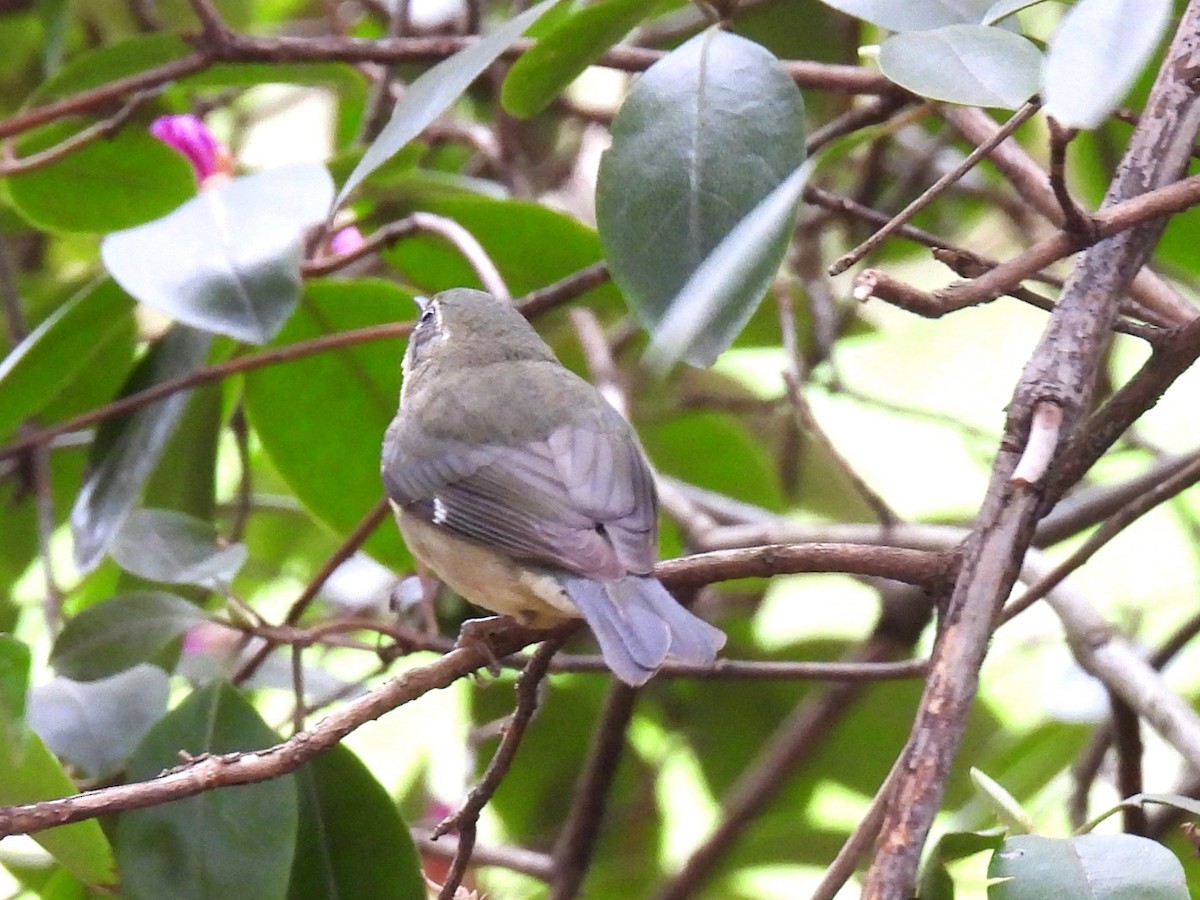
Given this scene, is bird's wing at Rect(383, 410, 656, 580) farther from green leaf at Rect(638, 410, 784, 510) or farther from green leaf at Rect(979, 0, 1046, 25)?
green leaf at Rect(638, 410, 784, 510)

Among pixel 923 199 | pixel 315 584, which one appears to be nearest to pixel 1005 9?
pixel 923 199

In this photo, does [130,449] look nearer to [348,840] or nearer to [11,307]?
[11,307]

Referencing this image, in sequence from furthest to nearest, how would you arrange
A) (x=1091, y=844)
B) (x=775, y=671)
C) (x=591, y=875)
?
(x=591, y=875), (x=775, y=671), (x=1091, y=844)

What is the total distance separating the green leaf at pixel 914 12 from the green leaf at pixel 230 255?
737 millimetres

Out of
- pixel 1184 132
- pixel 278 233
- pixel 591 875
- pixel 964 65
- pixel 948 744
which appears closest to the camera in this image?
pixel 948 744

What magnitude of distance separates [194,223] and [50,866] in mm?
864

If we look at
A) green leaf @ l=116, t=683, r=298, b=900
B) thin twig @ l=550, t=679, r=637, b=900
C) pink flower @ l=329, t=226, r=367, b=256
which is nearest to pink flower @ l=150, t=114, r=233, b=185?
pink flower @ l=329, t=226, r=367, b=256

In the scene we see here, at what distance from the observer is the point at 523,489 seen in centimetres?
207

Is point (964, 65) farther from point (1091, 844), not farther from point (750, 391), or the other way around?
point (750, 391)

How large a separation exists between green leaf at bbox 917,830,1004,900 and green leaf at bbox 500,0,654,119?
3.14 ft

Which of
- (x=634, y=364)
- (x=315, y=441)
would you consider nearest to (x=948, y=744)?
(x=315, y=441)

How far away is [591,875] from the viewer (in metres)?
2.79

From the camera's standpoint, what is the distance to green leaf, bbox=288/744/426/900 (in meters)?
1.80

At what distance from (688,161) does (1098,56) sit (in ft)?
1.88
